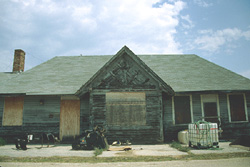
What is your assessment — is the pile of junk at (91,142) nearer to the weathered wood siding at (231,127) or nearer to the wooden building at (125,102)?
the wooden building at (125,102)

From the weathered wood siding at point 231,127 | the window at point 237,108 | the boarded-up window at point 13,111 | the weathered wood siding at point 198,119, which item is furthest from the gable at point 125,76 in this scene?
Answer: the boarded-up window at point 13,111

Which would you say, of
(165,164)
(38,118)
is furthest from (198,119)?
(38,118)

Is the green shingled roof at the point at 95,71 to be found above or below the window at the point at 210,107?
above

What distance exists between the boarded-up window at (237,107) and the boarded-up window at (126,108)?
5843 mm

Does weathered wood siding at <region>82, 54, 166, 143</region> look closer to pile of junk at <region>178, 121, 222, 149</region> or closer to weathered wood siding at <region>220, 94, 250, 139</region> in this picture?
pile of junk at <region>178, 121, 222, 149</region>

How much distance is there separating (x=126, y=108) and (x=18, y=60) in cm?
1246

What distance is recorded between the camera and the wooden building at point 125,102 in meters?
10.6

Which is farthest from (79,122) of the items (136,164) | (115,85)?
(136,164)

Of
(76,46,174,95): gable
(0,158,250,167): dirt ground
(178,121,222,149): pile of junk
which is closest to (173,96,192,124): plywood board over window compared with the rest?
(76,46,174,95): gable

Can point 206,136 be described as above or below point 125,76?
below

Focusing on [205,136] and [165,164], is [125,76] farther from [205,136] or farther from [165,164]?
[165,164]

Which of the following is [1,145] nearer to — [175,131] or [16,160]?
[16,160]

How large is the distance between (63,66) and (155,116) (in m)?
9.09

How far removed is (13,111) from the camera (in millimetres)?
11727
